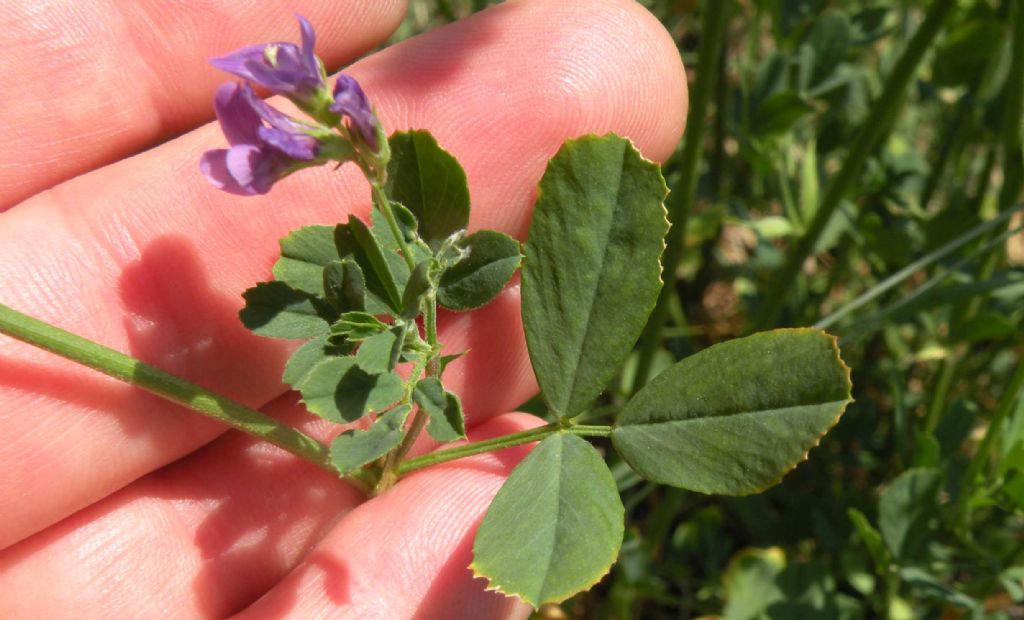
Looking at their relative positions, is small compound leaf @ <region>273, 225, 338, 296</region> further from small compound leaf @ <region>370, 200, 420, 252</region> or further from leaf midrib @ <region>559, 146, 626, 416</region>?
leaf midrib @ <region>559, 146, 626, 416</region>

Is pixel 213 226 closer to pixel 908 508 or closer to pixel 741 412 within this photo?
pixel 741 412

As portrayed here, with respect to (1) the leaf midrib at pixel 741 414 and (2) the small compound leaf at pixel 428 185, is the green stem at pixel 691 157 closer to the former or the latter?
(1) the leaf midrib at pixel 741 414

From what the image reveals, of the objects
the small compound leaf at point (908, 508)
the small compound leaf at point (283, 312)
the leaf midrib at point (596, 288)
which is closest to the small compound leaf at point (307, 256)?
the small compound leaf at point (283, 312)

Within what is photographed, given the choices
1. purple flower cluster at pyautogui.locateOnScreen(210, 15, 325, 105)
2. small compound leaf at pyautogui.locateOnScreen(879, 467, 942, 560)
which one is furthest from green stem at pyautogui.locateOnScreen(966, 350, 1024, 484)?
purple flower cluster at pyautogui.locateOnScreen(210, 15, 325, 105)

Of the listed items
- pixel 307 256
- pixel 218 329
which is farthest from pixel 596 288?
pixel 218 329

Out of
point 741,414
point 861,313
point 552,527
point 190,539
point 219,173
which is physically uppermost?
point 219,173

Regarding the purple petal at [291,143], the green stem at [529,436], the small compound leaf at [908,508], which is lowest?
the small compound leaf at [908,508]
